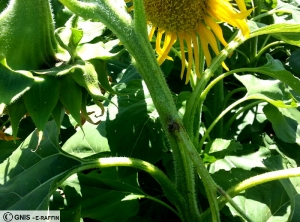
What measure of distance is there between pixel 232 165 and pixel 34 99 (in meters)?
0.73

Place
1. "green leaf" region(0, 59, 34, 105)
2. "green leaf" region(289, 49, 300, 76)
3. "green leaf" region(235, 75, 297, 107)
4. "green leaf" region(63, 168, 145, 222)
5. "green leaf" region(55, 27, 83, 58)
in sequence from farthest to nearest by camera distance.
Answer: "green leaf" region(289, 49, 300, 76) < "green leaf" region(235, 75, 297, 107) < "green leaf" region(63, 168, 145, 222) < "green leaf" region(55, 27, 83, 58) < "green leaf" region(0, 59, 34, 105)

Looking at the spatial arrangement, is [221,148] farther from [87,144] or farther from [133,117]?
[87,144]

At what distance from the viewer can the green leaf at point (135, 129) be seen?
1.24 metres

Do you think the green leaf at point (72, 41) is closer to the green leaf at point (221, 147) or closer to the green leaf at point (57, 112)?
the green leaf at point (57, 112)

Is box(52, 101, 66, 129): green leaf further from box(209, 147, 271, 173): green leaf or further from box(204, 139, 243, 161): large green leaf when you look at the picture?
box(209, 147, 271, 173): green leaf

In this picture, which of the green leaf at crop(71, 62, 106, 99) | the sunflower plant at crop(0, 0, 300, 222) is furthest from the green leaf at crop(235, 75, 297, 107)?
the green leaf at crop(71, 62, 106, 99)

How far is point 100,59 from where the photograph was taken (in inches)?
38.6

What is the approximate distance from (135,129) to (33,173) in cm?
34

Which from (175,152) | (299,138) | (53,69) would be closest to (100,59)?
(53,69)

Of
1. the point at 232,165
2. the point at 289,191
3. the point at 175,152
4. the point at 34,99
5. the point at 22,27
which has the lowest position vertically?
the point at 232,165

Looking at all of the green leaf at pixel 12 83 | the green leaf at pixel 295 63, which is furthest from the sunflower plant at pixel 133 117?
the green leaf at pixel 295 63

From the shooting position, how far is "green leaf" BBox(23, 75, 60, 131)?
85 centimetres

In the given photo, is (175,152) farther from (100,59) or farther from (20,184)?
(20,184)

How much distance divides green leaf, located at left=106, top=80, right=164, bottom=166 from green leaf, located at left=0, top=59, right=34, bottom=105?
17.7 inches
